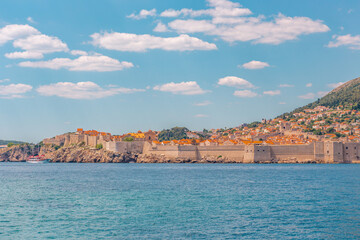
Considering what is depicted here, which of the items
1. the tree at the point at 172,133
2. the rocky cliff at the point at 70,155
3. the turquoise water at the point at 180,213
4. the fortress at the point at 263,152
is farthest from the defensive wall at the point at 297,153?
the tree at the point at 172,133

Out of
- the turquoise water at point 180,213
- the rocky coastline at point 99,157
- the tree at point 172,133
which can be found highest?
the tree at point 172,133

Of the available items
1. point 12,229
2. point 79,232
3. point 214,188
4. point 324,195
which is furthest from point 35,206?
point 324,195

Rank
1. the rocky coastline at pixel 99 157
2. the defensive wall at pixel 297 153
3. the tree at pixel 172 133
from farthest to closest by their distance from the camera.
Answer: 1. the tree at pixel 172 133
2. the rocky coastline at pixel 99 157
3. the defensive wall at pixel 297 153

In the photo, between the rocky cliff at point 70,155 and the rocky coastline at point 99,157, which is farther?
the rocky cliff at point 70,155

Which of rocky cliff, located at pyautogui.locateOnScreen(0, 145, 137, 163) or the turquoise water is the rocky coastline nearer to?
rocky cliff, located at pyautogui.locateOnScreen(0, 145, 137, 163)

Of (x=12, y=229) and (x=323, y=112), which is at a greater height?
(x=323, y=112)

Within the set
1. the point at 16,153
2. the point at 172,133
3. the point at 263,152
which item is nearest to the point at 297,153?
the point at 263,152

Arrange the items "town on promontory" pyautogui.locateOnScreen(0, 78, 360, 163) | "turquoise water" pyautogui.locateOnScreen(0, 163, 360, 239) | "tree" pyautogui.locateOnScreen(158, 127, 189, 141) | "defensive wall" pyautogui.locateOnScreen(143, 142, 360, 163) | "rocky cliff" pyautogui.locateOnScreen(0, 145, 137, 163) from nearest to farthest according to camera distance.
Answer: "turquoise water" pyautogui.locateOnScreen(0, 163, 360, 239), "defensive wall" pyautogui.locateOnScreen(143, 142, 360, 163), "town on promontory" pyautogui.locateOnScreen(0, 78, 360, 163), "rocky cliff" pyautogui.locateOnScreen(0, 145, 137, 163), "tree" pyautogui.locateOnScreen(158, 127, 189, 141)

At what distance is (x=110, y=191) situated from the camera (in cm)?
2498

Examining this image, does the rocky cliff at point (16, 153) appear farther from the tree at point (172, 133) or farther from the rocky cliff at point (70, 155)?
the tree at point (172, 133)

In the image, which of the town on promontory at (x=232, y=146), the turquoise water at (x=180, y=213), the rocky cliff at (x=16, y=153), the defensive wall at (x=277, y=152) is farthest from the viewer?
the rocky cliff at (x=16, y=153)

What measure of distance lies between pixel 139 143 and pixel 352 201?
5062 centimetres

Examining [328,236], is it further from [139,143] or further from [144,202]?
[139,143]

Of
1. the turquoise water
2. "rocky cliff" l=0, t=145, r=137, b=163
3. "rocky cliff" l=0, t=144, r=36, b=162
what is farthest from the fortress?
"rocky cliff" l=0, t=144, r=36, b=162
